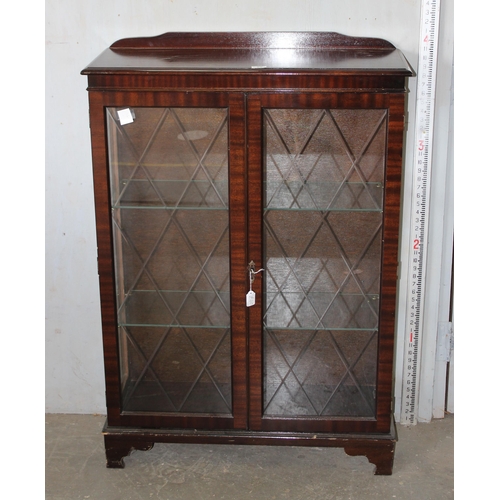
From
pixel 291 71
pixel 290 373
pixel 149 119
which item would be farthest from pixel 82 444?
pixel 291 71

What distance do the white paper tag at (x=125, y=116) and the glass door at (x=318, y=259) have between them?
37 centimetres

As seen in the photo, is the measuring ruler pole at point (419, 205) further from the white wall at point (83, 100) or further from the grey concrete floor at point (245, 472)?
the grey concrete floor at point (245, 472)

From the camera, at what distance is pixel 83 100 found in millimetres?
2463

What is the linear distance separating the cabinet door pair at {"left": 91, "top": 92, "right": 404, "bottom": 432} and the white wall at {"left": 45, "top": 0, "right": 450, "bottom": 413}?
1.33ft

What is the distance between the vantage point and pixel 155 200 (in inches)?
86.4

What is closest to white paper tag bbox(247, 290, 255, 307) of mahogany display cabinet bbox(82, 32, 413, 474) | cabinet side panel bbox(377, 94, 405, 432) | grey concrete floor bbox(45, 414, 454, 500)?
mahogany display cabinet bbox(82, 32, 413, 474)

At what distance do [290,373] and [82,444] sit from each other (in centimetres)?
86

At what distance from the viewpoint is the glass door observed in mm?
2086

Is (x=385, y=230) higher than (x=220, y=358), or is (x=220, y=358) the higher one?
A: (x=385, y=230)

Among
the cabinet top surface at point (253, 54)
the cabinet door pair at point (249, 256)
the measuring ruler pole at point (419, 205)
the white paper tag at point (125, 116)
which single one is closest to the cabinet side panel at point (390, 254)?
the cabinet door pair at point (249, 256)

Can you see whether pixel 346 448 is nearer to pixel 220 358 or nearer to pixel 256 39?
pixel 220 358

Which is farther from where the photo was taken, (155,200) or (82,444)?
(82,444)

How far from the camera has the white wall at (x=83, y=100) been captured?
2338 millimetres

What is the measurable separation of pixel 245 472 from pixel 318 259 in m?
0.80
